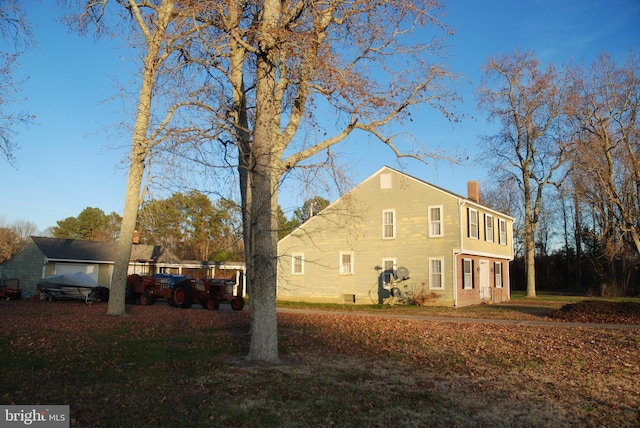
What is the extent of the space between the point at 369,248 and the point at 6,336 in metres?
20.0

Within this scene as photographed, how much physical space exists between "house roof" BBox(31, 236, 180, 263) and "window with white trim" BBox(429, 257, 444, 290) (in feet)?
55.9

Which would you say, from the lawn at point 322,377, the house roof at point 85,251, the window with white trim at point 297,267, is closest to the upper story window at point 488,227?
the window with white trim at point 297,267

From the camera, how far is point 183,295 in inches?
827

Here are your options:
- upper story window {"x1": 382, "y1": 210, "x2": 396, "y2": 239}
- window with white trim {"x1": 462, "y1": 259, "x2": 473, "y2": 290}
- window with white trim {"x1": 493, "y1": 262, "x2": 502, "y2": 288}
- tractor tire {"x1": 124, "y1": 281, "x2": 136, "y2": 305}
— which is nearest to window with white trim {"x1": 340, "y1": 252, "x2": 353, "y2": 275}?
upper story window {"x1": 382, "y1": 210, "x2": 396, "y2": 239}

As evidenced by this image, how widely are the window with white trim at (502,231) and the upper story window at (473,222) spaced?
15.2 ft

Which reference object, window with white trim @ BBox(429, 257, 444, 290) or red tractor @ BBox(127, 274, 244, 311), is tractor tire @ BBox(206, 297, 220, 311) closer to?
red tractor @ BBox(127, 274, 244, 311)

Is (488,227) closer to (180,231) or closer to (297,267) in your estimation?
(297,267)

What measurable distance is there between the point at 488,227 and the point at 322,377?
24086 mm

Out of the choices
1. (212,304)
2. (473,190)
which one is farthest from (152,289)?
(473,190)

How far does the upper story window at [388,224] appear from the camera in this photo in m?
27.6

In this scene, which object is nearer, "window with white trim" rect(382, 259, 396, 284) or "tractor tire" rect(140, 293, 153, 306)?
"tractor tire" rect(140, 293, 153, 306)

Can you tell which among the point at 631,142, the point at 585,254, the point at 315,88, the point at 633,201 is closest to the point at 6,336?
the point at 315,88

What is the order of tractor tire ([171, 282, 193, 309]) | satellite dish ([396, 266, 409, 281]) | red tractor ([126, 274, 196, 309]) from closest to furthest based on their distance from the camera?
1. tractor tire ([171, 282, 193, 309])
2. red tractor ([126, 274, 196, 309])
3. satellite dish ([396, 266, 409, 281])

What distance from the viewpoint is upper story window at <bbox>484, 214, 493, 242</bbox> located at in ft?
95.3
